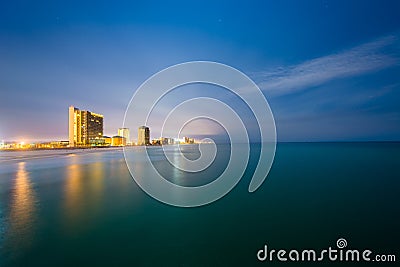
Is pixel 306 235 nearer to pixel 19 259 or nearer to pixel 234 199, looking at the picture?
pixel 234 199

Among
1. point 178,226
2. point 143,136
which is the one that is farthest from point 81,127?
point 178,226

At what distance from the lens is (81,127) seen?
125m

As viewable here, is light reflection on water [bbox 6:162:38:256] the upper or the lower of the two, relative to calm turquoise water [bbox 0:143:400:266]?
upper

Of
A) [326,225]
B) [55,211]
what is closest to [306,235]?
[326,225]

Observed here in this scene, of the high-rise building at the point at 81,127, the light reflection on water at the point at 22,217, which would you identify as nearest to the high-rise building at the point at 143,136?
the high-rise building at the point at 81,127

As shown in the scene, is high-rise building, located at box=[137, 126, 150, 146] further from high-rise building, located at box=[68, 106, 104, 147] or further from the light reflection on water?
the light reflection on water

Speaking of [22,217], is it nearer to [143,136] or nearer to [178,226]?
[178,226]

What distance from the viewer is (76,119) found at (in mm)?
122562

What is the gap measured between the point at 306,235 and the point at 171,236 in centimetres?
485

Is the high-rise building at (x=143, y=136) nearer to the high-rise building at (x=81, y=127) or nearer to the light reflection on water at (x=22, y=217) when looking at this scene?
the high-rise building at (x=81, y=127)

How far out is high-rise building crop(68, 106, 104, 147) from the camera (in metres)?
122

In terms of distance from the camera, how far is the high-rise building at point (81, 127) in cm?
12239

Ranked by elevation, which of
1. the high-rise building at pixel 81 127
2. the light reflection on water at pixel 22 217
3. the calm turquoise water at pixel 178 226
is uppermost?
the high-rise building at pixel 81 127

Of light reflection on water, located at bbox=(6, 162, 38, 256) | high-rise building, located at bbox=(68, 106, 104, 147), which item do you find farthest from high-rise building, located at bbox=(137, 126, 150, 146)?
light reflection on water, located at bbox=(6, 162, 38, 256)
